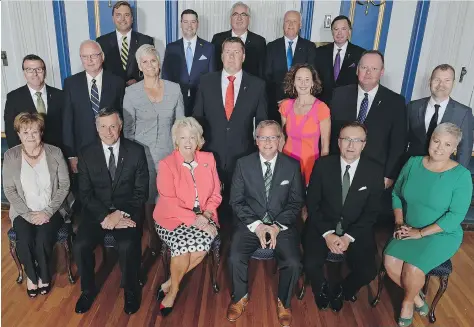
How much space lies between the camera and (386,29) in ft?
17.8

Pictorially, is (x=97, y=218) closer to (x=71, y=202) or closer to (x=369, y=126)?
(x=71, y=202)

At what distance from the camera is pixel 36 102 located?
146 inches

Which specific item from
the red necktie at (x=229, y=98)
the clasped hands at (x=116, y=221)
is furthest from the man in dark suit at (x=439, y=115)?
the clasped hands at (x=116, y=221)

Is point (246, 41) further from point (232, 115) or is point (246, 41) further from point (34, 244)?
point (34, 244)

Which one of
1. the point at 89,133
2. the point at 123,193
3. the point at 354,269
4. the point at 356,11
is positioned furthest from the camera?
the point at 356,11

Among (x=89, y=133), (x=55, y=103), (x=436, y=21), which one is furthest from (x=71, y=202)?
(x=436, y=21)

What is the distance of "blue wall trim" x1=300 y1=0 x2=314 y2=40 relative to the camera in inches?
210

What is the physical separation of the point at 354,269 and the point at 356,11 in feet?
12.1

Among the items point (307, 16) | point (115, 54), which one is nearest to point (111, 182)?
point (115, 54)

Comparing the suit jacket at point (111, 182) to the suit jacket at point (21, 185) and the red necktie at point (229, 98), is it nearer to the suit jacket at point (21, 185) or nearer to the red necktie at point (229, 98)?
the suit jacket at point (21, 185)

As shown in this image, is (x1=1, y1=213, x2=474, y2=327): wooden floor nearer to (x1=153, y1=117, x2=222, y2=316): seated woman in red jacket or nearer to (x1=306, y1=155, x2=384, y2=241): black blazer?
(x1=153, y1=117, x2=222, y2=316): seated woman in red jacket

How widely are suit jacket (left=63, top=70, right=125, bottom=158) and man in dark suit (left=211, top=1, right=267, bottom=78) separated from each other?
1194mm

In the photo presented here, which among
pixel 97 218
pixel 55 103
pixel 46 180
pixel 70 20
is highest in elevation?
pixel 70 20

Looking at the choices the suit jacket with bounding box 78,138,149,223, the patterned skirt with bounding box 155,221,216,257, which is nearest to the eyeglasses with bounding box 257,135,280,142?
the patterned skirt with bounding box 155,221,216,257
